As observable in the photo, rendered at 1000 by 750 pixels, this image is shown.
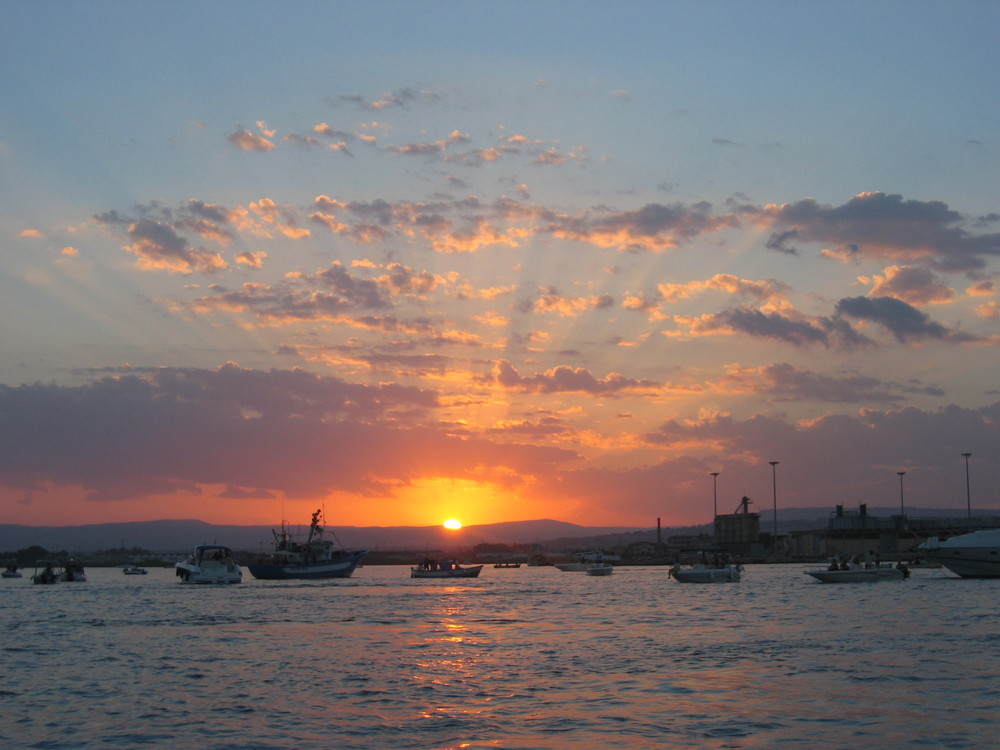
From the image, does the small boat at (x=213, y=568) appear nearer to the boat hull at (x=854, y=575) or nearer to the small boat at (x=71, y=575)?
the small boat at (x=71, y=575)

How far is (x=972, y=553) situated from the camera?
297 feet

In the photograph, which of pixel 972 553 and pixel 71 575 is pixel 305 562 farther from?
pixel 972 553

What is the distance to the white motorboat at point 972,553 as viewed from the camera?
89.3 meters

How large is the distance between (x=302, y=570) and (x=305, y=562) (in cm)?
126

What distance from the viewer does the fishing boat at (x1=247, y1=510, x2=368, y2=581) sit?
12925cm

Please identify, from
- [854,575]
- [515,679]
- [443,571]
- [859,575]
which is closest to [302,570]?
[443,571]

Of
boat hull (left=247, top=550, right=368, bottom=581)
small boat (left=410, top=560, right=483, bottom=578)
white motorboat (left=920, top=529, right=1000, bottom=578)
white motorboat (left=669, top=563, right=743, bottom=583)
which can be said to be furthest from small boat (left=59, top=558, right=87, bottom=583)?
white motorboat (left=920, top=529, right=1000, bottom=578)

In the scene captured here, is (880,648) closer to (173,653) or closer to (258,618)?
(173,653)

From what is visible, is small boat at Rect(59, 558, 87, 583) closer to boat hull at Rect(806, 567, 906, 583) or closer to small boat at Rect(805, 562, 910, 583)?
small boat at Rect(805, 562, 910, 583)

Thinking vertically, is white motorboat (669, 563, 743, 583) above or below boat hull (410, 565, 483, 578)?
above

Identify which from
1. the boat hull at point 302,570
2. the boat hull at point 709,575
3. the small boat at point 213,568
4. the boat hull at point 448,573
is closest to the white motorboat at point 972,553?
the boat hull at point 709,575

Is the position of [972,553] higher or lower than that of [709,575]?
higher

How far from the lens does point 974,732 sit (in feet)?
73.9

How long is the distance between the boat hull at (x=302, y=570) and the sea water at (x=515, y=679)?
67.2 m
